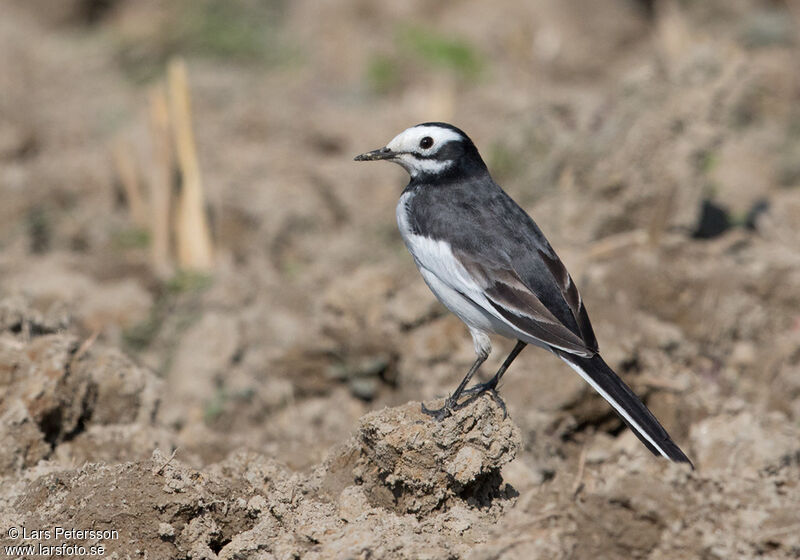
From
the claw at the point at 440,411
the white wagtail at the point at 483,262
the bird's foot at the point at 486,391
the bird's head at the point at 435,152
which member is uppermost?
the bird's head at the point at 435,152

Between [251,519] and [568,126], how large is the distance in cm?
609

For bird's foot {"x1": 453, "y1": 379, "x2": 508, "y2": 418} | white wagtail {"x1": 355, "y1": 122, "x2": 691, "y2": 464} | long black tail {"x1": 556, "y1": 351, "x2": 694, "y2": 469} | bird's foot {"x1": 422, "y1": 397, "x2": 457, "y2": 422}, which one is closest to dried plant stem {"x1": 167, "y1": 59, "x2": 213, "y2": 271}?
white wagtail {"x1": 355, "y1": 122, "x2": 691, "y2": 464}

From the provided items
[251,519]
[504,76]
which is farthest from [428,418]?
[504,76]

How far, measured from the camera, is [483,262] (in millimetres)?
4641

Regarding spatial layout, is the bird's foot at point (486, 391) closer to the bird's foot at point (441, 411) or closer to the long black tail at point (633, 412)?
the bird's foot at point (441, 411)

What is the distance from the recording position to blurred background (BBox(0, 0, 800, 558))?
17.3 ft

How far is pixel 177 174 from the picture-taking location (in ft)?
28.3

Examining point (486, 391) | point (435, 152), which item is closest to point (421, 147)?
point (435, 152)

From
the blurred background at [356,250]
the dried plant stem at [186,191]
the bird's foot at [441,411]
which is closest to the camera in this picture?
the bird's foot at [441,411]

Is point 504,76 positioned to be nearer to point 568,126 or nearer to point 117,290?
point 568,126

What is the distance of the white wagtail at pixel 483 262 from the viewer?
171 inches

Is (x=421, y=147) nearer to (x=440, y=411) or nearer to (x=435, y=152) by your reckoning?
(x=435, y=152)

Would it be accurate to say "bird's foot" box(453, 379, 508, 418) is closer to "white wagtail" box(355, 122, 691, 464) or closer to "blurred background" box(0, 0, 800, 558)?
"white wagtail" box(355, 122, 691, 464)

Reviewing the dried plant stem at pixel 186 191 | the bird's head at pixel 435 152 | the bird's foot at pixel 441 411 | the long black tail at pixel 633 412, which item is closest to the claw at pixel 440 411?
the bird's foot at pixel 441 411
